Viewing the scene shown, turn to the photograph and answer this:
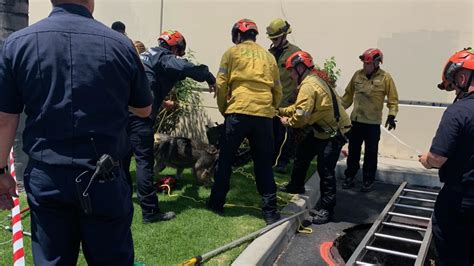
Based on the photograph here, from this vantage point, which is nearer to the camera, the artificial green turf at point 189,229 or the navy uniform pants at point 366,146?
the artificial green turf at point 189,229

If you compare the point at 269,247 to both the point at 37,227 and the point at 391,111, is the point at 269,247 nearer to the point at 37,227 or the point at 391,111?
the point at 37,227

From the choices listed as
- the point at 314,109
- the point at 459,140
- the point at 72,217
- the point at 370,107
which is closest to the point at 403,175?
the point at 370,107

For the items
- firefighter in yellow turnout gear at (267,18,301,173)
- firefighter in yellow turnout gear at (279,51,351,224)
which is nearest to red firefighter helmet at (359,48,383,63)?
firefighter in yellow turnout gear at (267,18,301,173)

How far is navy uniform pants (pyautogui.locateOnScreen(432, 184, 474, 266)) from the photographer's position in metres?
3.22

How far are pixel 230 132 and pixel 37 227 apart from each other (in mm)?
2892

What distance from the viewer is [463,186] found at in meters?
3.24

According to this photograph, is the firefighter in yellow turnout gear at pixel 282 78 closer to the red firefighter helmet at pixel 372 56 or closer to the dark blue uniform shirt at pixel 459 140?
the red firefighter helmet at pixel 372 56

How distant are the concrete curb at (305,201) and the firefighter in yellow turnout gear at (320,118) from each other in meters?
0.45

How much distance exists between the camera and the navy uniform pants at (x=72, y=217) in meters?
2.31

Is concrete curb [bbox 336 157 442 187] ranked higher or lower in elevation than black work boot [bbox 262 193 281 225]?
lower

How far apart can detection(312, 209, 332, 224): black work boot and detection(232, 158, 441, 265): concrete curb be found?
171 mm

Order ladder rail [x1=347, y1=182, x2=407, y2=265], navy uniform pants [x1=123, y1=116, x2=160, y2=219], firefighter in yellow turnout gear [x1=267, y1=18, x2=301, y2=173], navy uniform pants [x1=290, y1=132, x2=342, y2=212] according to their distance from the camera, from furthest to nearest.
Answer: firefighter in yellow turnout gear [x1=267, y1=18, x2=301, y2=173] < navy uniform pants [x1=290, y1=132, x2=342, y2=212] < navy uniform pants [x1=123, y1=116, x2=160, y2=219] < ladder rail [x1=347, y1=182, x2=407, y2=265]

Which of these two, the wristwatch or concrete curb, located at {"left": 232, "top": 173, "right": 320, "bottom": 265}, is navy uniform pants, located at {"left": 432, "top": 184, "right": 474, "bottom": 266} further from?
the wristwatch

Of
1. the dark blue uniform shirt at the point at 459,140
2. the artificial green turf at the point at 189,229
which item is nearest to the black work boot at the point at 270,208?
the artificial green turf at the point at 189,229
